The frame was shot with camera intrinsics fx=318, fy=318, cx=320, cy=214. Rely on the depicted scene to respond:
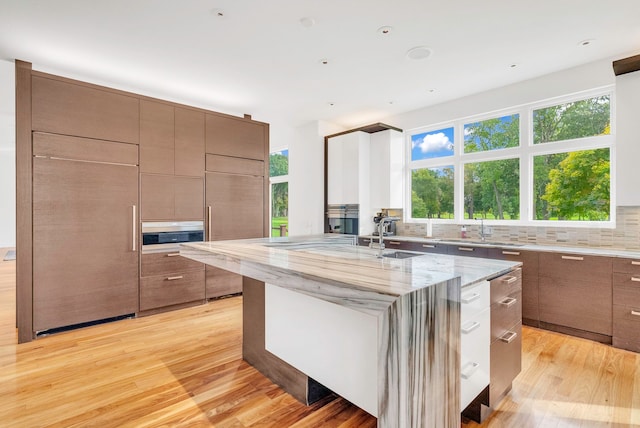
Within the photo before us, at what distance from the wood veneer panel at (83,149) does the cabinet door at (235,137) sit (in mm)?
987

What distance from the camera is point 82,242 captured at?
11.0 feet

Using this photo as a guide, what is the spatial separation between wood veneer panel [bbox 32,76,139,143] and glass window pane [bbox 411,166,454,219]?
4.08 metres

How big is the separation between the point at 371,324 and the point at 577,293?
8.87ft

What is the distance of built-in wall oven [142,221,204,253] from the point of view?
12.4 feet

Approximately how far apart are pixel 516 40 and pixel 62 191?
4707 mm

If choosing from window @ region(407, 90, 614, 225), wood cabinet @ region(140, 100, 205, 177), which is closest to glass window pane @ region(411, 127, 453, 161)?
window @ region(407, 90, 614, 225)

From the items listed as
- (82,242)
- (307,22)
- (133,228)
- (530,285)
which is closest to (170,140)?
(133,228)

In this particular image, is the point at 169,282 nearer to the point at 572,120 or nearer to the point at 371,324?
the point at 371,324

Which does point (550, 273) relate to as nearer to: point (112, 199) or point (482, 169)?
point (482, 169)

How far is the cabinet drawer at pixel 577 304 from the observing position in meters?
2.94

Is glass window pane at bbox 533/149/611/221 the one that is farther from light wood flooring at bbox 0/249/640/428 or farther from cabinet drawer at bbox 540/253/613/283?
light wood flooring at bbox 0/249/640/428

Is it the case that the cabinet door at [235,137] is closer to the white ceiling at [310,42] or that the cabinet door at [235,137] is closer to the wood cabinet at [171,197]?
the white ceiling at [310,42]

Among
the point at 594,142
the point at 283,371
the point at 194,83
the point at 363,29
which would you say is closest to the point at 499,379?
the point at 283,371

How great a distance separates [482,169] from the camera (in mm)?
4535
